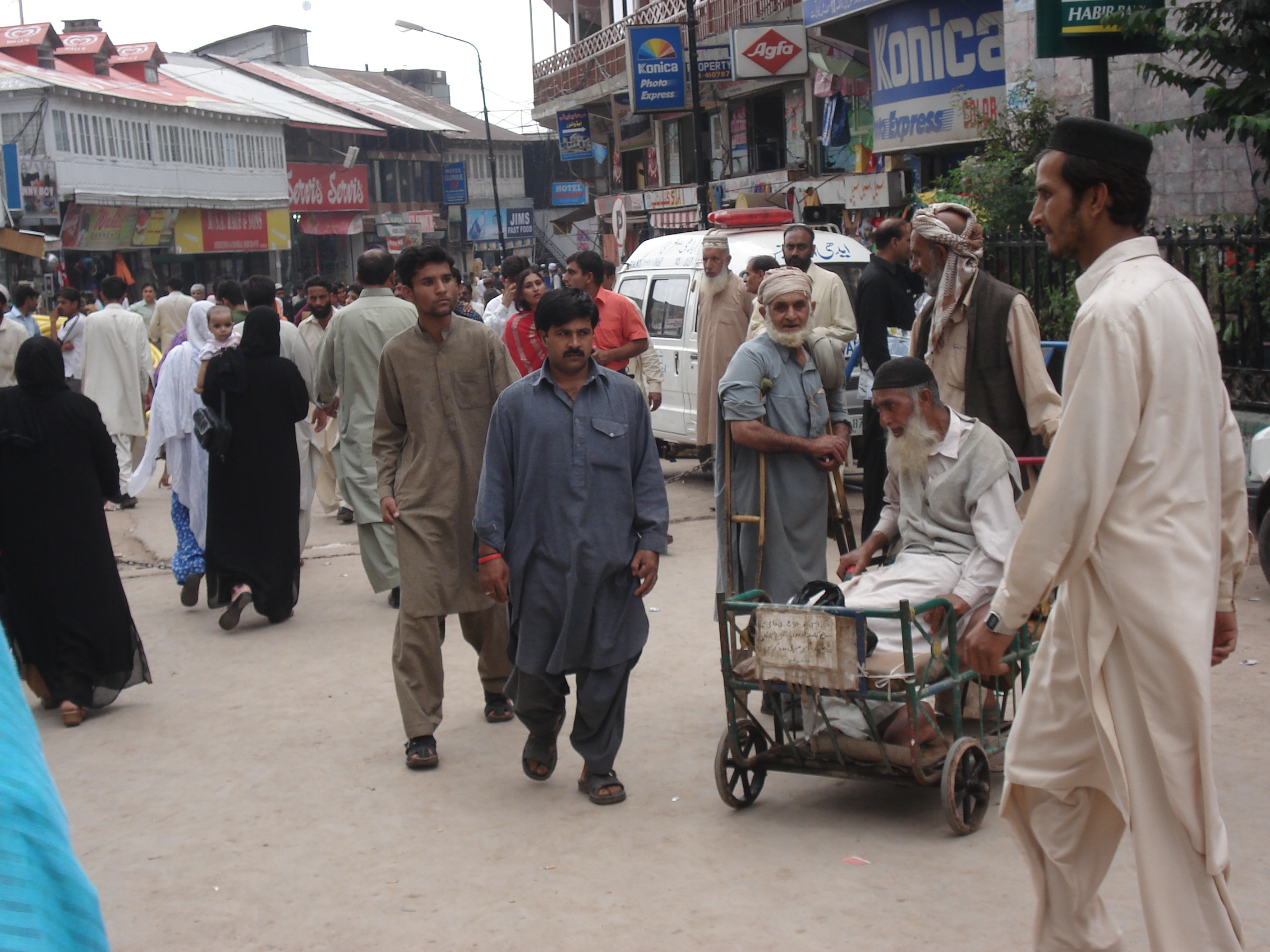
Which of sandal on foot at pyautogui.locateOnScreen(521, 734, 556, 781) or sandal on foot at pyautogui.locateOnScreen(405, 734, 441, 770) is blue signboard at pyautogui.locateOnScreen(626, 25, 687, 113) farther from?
sandal on foot at pyautogui.locateOnScreen(521, 734, 556, 781)

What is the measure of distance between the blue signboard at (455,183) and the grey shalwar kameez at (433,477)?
49911 millimetres

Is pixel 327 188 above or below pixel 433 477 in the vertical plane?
above

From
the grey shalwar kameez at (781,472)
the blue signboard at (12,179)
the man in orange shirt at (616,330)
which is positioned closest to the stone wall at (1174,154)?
the man in orange shirt at (616,330)

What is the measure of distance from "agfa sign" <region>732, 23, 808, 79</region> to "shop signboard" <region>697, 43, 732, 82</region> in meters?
1.14

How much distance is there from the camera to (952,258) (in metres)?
5.20

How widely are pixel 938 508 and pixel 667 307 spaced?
724 cm

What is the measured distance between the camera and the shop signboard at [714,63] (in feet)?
73.4

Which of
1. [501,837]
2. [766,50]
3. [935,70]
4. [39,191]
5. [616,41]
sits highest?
[616,41]

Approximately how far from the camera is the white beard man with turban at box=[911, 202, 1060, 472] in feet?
16.7

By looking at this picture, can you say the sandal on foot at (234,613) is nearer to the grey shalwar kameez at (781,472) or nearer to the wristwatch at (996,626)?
the grey shalwar kameez at (781,472)

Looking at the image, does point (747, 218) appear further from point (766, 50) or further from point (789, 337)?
point (766, 50)

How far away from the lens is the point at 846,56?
783 inches

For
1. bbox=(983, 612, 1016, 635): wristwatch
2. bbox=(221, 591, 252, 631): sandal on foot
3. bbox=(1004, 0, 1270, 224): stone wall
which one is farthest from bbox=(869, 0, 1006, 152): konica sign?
bbox=(983, 612, 1016, 635): wristwatch

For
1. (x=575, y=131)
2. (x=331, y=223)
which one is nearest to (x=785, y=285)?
(x=575, y=131)
